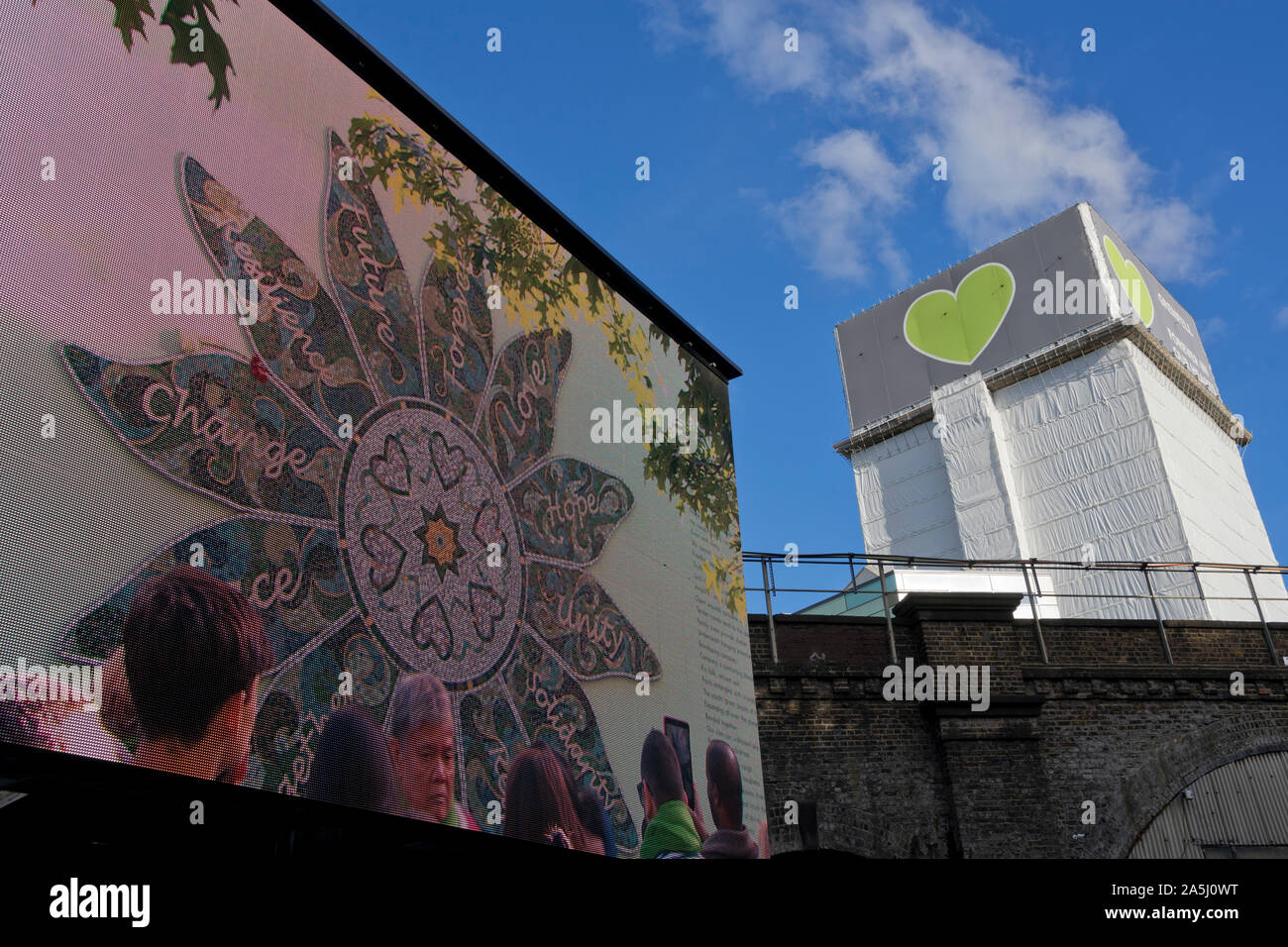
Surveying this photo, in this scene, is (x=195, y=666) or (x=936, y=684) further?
(x=936, y=684)

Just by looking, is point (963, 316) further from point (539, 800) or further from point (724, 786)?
point (539, 800)

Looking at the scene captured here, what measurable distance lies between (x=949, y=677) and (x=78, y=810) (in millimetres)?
8680

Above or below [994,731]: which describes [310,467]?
above

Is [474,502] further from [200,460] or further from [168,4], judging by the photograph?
[168,4]

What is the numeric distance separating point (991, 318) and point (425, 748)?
38595 mm

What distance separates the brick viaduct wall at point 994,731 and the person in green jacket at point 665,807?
90.9 inches

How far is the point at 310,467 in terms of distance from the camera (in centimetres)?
652

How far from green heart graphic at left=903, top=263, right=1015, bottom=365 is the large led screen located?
34.6 metres

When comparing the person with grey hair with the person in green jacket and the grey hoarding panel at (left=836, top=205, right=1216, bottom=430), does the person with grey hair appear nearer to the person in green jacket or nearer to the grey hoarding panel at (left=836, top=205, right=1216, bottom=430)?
the person in green jacket

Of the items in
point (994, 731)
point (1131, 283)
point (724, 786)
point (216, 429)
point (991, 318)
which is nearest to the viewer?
point (216, 429)

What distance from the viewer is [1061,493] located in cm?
3925
